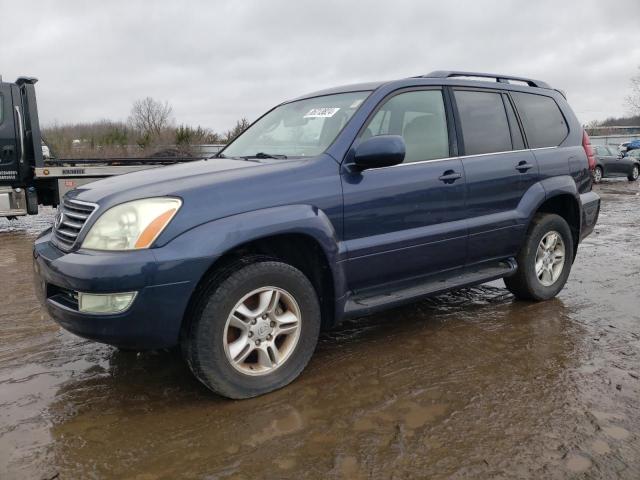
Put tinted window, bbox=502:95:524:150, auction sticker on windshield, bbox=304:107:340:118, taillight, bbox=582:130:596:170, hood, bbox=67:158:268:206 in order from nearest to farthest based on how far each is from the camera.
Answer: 1. hood, bbox=67:158:268:206
2. auction sticker on windshield, bbox=304:107:340:118
3. tinted window, bbox=502:95:524:150
4. taillight, bbox=582:130:596:170

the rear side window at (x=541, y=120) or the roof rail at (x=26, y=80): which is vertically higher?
the roof rail at (x=26, y=80)

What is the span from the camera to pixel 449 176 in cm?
364

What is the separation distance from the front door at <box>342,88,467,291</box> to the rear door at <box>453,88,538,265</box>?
0.45 ft

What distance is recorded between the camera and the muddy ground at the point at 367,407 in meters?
2.29

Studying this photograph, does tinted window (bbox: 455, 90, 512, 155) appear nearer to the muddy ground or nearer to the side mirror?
the side mirror

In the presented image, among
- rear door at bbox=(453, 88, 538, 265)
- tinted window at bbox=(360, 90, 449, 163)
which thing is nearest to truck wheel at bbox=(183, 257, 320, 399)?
tinted window at bbox=(360, 90, 449, 163)

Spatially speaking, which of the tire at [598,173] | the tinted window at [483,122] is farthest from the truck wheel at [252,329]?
the tire at [598,173]

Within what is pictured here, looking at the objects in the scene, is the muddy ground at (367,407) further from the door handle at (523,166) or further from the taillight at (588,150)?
the taillight at (588,150)

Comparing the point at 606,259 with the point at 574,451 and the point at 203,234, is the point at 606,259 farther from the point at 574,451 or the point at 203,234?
the point at 203,234

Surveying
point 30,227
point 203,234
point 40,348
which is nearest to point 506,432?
point 203,234

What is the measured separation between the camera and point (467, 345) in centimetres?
360

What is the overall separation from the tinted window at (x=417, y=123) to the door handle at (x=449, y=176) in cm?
14

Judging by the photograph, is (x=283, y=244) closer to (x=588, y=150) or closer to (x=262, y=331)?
(x=262, y=331)

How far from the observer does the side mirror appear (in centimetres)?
310
